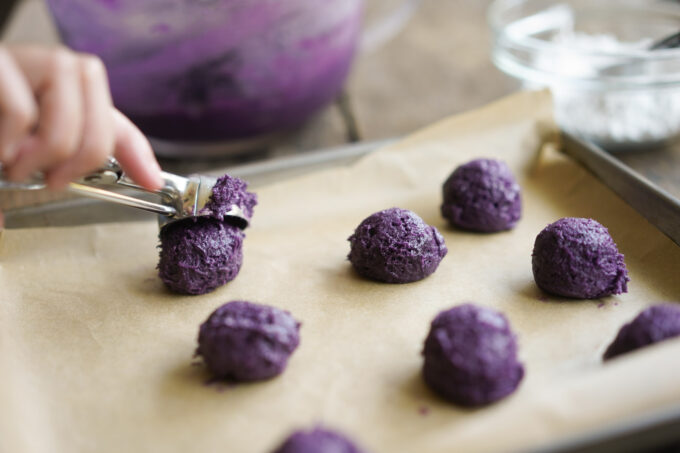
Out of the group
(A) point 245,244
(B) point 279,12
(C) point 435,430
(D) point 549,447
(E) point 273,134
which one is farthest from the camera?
(E) point 273,134

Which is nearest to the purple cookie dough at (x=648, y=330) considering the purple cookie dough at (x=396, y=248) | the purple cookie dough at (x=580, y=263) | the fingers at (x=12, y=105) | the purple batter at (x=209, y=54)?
the purple cookie dough at (x=580, y=263)

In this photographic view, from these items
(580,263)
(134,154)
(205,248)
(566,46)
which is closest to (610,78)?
(566,46)

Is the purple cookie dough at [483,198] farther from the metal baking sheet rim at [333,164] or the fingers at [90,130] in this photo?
the fingers at [90,130]

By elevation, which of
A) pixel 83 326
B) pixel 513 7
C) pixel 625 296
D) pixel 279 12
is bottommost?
pixel 625 296

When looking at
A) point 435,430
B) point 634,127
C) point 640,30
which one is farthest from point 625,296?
point 640,30

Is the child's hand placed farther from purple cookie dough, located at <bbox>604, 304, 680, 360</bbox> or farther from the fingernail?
purple cookie dough, located at <bbox>604, 304, 680, 360</bbox>

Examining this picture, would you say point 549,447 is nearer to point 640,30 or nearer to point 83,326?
point 83,326

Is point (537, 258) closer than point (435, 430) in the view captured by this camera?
No

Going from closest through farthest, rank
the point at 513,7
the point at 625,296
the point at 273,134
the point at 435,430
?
the point at 435,430
the point at 625,296
the point at 273,134
the point at 513,7
